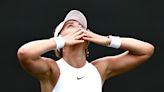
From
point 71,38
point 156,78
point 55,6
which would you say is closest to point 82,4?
point 55,6

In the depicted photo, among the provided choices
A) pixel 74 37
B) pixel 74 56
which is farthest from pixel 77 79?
pixel 74 37

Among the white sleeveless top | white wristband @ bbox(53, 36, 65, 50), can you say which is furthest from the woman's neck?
white wristband @ bbox(53, 36, 65, 50)

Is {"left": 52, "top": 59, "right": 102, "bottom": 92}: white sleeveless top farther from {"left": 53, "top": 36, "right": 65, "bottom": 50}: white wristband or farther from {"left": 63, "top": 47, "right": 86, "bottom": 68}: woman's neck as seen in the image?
{"left": 53, "top": 36, "right": 65, "bottom": 50}: white wristband

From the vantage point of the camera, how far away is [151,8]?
3.61 metres

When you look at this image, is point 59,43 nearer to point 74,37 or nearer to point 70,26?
point 74,37

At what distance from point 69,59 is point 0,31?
850mm

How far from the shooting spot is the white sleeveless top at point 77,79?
9.05 ft

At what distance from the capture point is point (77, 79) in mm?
2799

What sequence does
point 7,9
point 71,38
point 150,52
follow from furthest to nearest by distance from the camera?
1. point 7,9
2. point 150,52
3. point 71,38

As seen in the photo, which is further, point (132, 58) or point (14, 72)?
point (14, 72)

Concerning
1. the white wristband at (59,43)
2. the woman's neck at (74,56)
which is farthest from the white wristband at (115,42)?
the white wristband at (59,43)

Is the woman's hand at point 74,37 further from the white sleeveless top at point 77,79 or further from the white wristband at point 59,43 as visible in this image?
the white sleeveless top at point 77,79

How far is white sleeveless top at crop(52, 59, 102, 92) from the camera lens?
9.05 feet

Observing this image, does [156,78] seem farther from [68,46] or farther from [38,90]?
[68,46]
